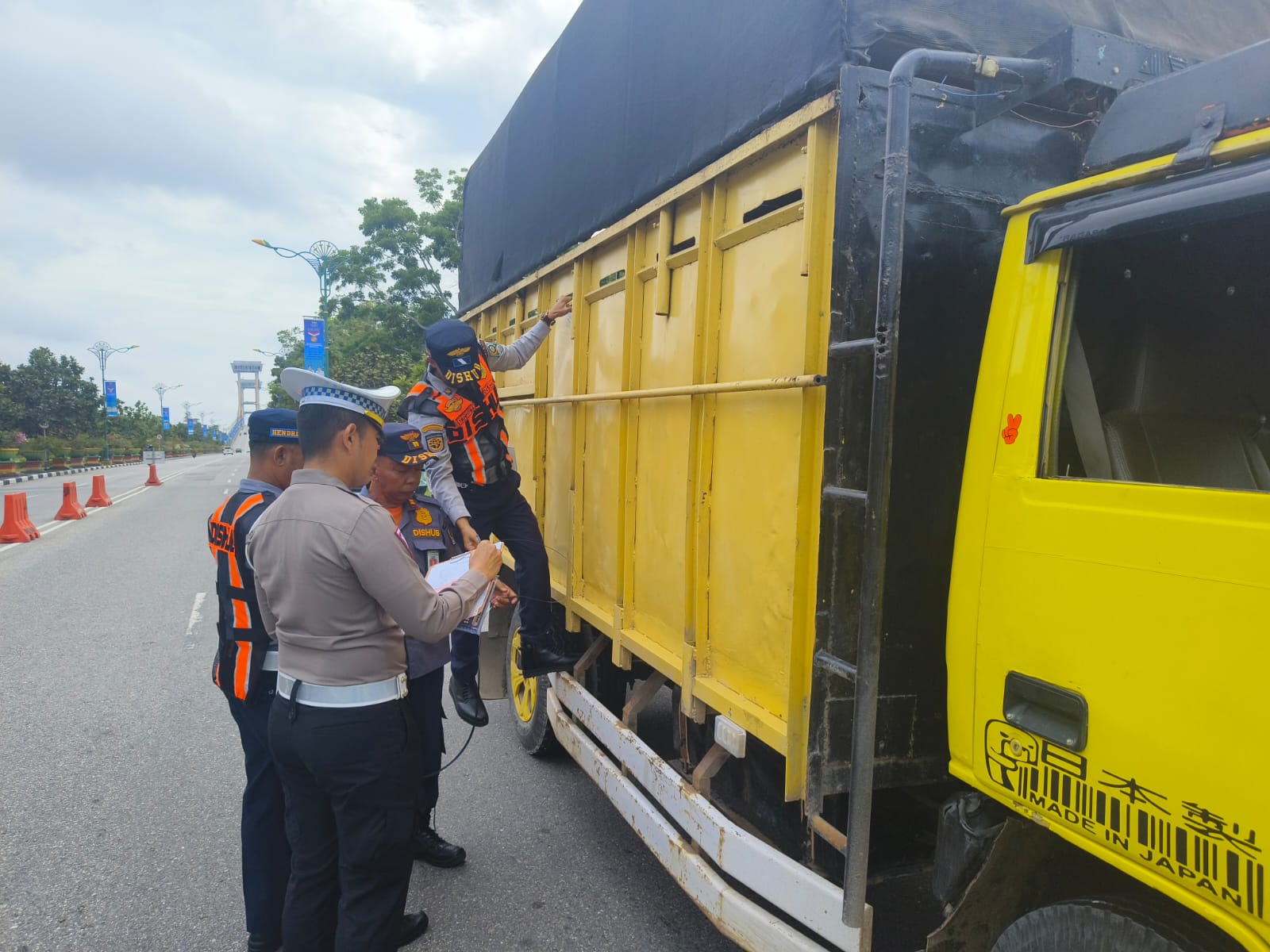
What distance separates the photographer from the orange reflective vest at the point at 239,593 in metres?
2.69

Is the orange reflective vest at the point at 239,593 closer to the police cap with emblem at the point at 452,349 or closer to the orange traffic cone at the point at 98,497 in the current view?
the police cap with emblem at the point at 452,349

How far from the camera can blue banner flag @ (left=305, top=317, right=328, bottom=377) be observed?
20.3 meters

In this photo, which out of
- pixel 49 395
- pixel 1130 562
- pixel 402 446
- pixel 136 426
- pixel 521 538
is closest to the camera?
pixel 1130 562

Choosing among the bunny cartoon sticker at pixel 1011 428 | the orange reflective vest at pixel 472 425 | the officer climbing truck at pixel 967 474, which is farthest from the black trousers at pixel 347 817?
the bunny cartoon sticker at pixel 1011 428

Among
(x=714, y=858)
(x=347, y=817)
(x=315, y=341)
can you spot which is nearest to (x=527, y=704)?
(x=347, y=817)

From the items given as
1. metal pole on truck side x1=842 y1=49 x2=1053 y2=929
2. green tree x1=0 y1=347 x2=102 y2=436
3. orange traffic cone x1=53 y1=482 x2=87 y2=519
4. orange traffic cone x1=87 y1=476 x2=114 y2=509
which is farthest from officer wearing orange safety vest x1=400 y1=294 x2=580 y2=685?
green tree x1=0 y1=347 x2=102 y2=436

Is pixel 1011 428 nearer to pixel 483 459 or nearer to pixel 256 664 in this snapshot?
pixel 256 664

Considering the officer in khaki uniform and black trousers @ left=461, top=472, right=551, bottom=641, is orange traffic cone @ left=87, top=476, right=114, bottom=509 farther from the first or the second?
the officer in khaki uniform

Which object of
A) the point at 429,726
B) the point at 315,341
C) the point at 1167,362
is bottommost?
the point at 429,726

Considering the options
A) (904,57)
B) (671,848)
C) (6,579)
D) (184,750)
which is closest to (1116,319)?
(904,57)

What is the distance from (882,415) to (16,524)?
15136 mm

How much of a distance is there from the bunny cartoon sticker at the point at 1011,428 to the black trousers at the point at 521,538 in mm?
2595

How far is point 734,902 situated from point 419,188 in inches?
1036

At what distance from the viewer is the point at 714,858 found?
229cm
